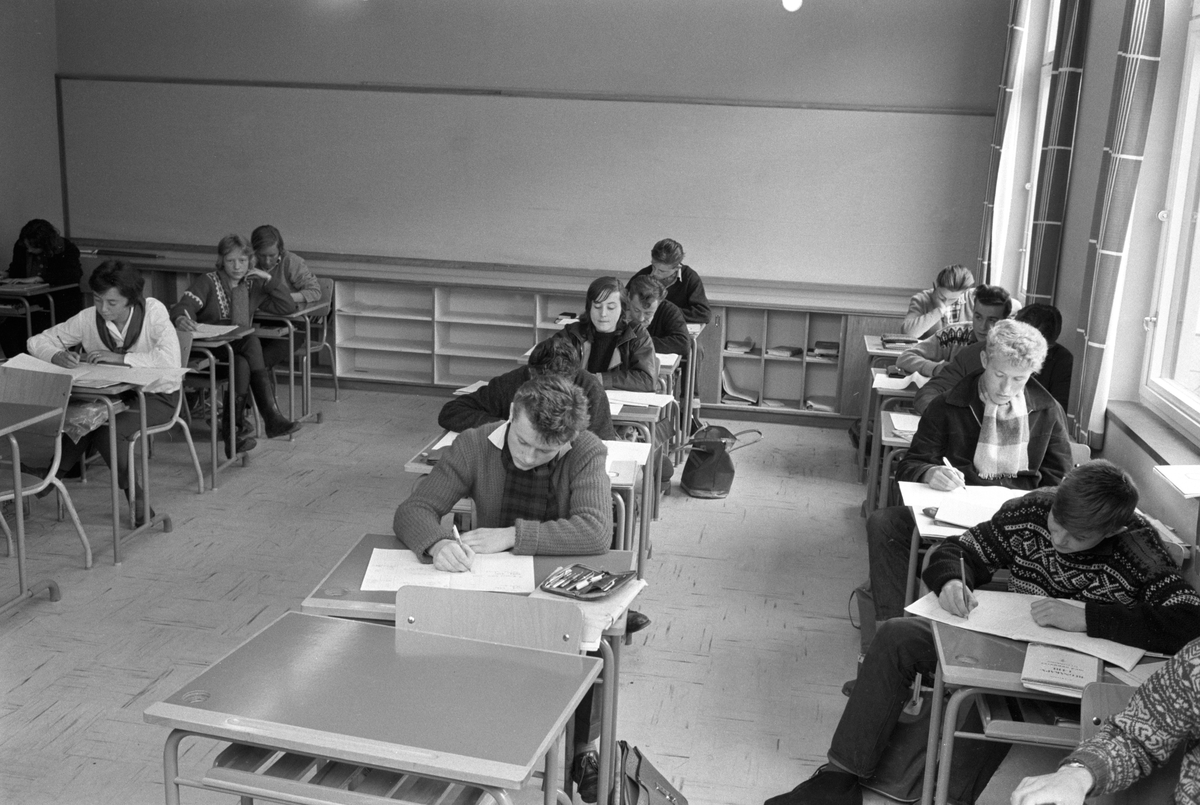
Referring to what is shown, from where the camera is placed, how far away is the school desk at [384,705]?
6.68 feet

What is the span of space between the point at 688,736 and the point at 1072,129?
11.9 ft

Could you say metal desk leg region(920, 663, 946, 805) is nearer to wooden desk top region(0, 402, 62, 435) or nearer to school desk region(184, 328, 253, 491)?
wooden desk top region(0, 402, 62, 435)

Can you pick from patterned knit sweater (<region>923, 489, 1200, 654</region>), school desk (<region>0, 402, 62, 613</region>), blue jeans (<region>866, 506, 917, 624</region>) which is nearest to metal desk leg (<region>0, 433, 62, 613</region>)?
school desk (<region>0, 402, 62, 613</region>)

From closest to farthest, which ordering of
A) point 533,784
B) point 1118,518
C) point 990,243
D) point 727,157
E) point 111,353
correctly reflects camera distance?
1. point 1118,518
2. point 533,784
3. point 111,353
4. point 990,243
5. point 727,157

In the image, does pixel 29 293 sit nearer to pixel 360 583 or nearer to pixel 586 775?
pixel 360 583

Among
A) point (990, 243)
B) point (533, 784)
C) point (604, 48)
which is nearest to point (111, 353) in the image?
point (533, 784)

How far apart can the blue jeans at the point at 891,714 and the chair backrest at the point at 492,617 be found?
3.38ft

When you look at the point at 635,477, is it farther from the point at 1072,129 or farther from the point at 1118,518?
the point at 1072,129

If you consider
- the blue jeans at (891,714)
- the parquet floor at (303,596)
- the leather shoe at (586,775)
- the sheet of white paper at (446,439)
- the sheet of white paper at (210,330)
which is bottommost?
the parquet floor at (303,596)

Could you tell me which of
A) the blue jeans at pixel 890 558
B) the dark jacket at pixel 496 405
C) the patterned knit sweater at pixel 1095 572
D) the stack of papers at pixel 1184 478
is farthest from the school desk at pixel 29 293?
the stack of papers at pixel 1184 478

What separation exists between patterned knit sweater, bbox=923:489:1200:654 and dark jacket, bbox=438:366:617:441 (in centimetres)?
163

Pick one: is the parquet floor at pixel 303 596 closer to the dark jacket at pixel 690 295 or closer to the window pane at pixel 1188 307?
the dark jacket at pixel 690 295

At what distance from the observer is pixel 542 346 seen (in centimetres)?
429

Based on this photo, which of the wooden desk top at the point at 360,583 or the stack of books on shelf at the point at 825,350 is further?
the stack of books on shelf at the point at 825,350
